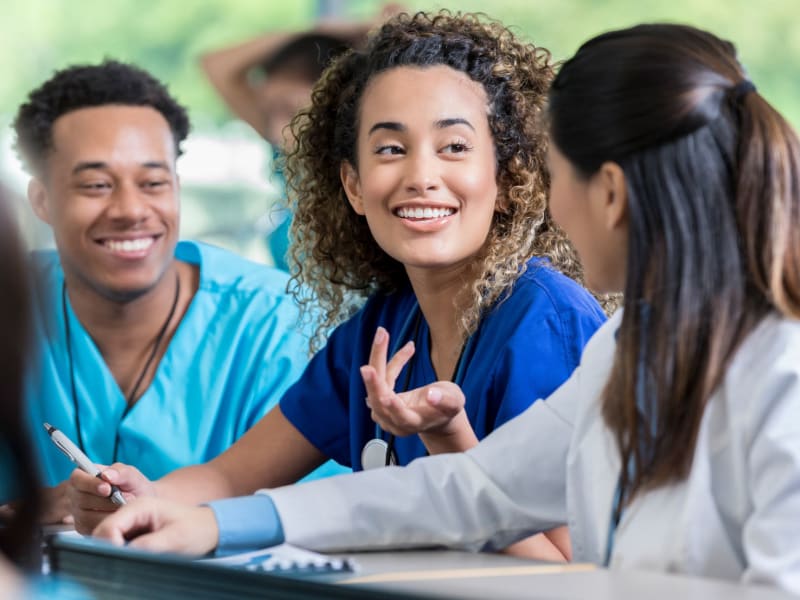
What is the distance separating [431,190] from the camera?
1614mm

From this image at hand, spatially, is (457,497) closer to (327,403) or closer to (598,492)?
(598,492)

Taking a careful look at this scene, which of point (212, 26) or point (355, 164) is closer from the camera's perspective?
point (355, 164)

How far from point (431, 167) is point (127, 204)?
2.68 ft

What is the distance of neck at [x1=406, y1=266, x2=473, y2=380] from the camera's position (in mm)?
1659

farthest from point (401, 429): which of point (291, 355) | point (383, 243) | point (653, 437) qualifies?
point (291, 355)

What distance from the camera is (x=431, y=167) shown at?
1618mm

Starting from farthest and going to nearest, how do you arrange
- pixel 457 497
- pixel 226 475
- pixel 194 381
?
pixel 194 381
pixel 226 475
pixel 457 497

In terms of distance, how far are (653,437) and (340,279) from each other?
84cm

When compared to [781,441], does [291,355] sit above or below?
above

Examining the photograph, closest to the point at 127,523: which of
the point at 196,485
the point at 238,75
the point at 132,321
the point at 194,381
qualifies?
the point at 196,485

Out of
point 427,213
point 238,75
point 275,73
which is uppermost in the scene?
point 238,75

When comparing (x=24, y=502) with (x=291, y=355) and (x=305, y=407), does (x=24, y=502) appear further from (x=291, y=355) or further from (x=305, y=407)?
(x=291, y=355)

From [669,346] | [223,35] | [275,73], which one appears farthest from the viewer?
[223,35]

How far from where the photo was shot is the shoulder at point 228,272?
2330 millimetres
